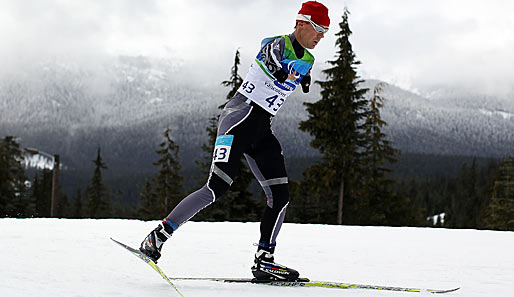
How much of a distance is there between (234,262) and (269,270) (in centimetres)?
111

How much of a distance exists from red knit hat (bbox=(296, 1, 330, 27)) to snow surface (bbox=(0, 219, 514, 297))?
188 cm

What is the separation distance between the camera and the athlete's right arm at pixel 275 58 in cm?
337

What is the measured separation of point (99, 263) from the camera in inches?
157

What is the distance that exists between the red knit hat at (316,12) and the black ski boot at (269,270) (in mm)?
1714

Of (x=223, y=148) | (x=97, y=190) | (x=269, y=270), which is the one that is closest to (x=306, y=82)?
(x=223, y=148)

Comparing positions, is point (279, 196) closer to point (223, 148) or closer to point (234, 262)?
point (223, 148)

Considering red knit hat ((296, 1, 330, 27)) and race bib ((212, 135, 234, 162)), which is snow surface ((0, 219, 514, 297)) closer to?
race bib ((212, 135, 234, 162))

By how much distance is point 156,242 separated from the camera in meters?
3.38

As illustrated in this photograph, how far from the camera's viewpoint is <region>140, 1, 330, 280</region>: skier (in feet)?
11.2

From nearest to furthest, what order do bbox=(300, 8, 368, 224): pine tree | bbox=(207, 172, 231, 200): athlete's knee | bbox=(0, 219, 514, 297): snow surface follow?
bbox=(0, 219, 514, 297): snow surface → bbox=(207, 172, 231, 200): athlete's knee → bbox=(300, 8, 368, 224): pine tree

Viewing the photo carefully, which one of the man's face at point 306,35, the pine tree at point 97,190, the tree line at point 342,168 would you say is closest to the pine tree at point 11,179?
the tree line at point 342,168

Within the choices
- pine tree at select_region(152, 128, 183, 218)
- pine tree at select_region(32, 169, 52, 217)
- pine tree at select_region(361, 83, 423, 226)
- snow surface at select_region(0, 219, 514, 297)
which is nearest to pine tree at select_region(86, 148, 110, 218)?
pine tree at select_region(32, 169, 52, 217)

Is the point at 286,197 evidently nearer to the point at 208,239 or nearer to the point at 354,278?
the point at 354,278

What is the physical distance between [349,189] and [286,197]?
22.5 metres
